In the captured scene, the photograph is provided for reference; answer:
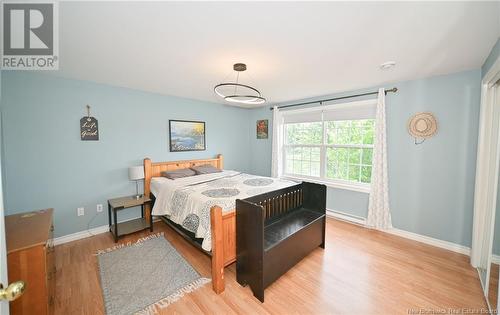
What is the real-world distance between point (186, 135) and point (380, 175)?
3.48 meters

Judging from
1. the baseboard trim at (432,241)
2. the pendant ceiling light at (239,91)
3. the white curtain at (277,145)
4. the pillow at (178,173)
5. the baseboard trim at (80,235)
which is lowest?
the baseboard trim at (80,235)

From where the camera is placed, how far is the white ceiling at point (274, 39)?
1.40 m

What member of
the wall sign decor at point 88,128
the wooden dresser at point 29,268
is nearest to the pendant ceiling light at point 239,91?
the wall sign decor at point 88,128

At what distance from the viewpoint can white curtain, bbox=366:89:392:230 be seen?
3.09m

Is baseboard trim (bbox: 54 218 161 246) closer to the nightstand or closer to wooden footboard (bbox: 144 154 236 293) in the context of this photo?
the nightstand

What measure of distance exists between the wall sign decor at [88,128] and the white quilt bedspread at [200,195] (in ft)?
3.50

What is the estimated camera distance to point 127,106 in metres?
3.32

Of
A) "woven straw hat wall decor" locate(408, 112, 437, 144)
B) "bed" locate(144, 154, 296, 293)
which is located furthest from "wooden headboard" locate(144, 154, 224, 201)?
"woven straw hat wall decor" locate(408, 112, 437, 144)

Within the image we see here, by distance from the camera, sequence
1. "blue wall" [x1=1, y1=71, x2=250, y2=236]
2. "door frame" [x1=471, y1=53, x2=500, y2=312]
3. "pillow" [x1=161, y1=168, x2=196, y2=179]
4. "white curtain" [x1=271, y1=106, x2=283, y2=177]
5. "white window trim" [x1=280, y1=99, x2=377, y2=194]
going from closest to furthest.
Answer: "door frame" [x1=471, y1=53, x2=500, y2=312] < "blue wall" [x1=1, y1=71, x2=250, y2=236] < "white window trim" [x1=280, y1=99, x2=377, y2=194] < "pillow" [x1=161, y1=168, x2=196, y2=179] < "white curtain" [x1=271, y1=106, x2=283, y2=177]

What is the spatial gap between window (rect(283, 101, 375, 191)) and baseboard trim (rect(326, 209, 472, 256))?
1.74 feet

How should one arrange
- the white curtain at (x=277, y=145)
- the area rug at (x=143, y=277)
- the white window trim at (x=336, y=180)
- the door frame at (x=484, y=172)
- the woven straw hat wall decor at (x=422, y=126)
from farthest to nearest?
the white curtain at (x=277, y=145) → the white window trim at (x=336, y=180) → the woven straw hat wall decor at (x=422, y=126) → the door frame at (x=484, y=172) → the area rug at (x=143, y=277)

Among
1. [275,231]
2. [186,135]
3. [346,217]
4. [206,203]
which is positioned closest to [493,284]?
[346,217]

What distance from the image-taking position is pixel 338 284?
2051 mm

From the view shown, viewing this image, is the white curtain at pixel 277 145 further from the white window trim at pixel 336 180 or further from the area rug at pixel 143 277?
the area rug at pixel 143 277
